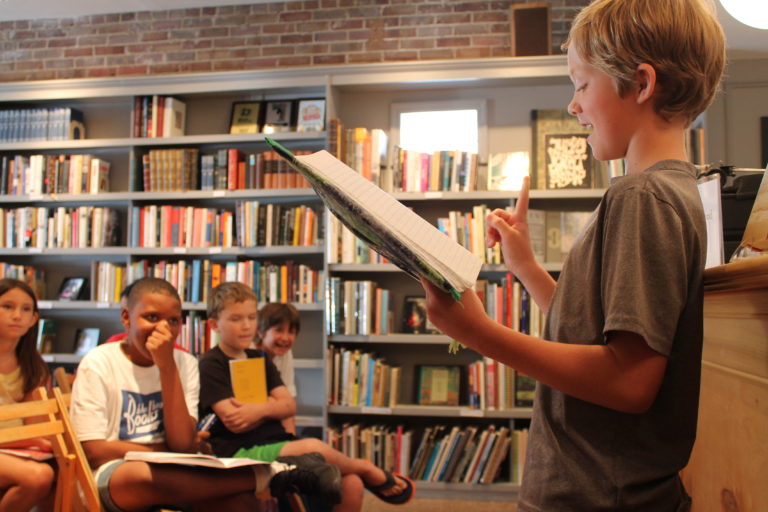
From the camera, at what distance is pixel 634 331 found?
2.07 ft

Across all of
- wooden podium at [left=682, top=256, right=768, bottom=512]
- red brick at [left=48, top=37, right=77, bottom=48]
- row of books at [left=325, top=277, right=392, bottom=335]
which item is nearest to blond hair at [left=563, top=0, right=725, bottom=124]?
wooden podium at [left=682, top=256, right=768, bottom=512]

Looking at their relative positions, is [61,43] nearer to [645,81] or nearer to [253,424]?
[253,424]

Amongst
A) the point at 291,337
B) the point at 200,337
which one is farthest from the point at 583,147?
the point at 200,337

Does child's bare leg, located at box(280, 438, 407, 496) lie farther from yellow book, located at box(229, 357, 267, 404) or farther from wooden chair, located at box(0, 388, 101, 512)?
wooden chair, located at box(0, 388, 101, 512)

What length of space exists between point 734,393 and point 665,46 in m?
0.44

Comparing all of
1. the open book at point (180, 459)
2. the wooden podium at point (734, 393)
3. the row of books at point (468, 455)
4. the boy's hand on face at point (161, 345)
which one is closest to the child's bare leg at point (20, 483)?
the open book at point (180, 459)

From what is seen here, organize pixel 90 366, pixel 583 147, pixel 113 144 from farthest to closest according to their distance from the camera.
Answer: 1. pixel 113 144
2. pixel 583 147
3. pixel 90 366

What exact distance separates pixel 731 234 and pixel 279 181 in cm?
302

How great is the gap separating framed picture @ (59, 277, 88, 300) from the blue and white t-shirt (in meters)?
2.41

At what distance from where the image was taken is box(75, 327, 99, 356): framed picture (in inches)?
164

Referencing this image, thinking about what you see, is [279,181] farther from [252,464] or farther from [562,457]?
[562,457]

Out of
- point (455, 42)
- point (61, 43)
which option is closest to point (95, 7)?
point (61, 43)

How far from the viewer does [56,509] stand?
176cm

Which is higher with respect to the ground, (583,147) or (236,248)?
(583,147)
